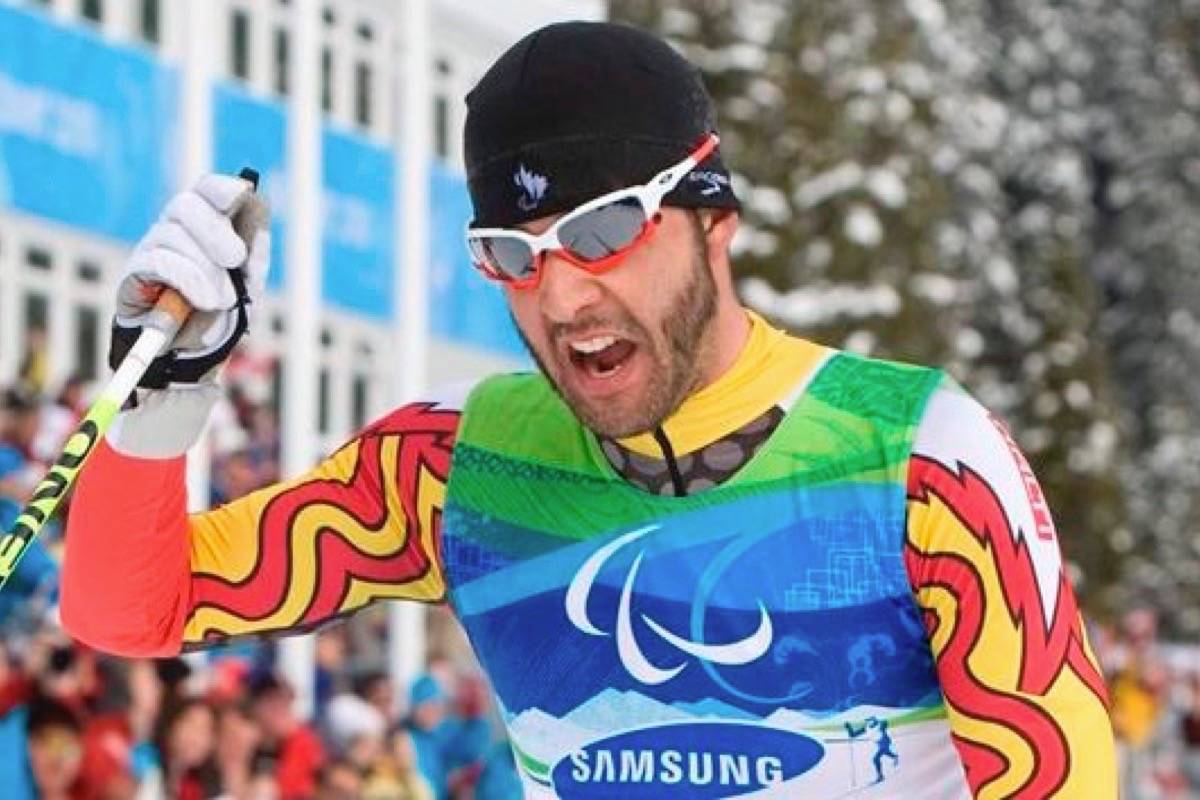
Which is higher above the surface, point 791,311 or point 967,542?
point 791,311

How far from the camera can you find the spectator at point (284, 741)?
1195 cm

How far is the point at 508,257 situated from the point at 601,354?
18cm

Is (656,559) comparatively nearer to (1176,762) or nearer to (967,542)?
(967,542)

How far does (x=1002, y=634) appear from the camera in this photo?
12.9ft

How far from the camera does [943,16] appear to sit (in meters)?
44.6

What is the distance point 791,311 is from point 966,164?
861 centimetres

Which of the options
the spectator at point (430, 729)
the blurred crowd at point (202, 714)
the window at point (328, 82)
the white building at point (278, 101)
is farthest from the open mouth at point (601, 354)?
the window at point (328, 82)

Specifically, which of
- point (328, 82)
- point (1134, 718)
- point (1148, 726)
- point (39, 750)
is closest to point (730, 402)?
point (39, 750)

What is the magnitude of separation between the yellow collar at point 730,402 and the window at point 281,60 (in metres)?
17.4

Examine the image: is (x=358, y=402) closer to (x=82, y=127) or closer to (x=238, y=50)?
(x=238, y=50)

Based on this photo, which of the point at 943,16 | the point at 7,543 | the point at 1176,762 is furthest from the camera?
the point at 943,16

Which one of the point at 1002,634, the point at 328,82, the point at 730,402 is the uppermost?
the point at 328,82

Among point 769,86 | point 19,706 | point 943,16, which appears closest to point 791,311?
point 769,86

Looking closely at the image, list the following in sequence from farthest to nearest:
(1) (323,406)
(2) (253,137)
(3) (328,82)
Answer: (1) (323,406), (3) (328,82), (2) (253,137)
